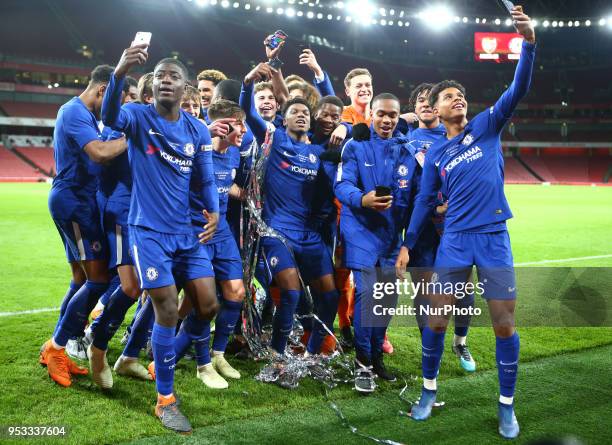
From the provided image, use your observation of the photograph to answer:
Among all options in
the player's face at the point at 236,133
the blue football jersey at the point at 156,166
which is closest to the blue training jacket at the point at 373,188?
the player's face at the point at 236,133

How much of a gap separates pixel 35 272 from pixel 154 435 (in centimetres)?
588

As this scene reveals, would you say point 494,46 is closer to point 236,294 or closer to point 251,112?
point 251,112

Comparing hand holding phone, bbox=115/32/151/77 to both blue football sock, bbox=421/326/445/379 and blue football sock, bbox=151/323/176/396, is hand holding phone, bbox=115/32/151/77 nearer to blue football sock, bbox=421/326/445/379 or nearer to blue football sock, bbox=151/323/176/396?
blue football sock, bbox=151/323/176/396

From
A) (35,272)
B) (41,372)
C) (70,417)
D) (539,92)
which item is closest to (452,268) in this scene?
(70,417)

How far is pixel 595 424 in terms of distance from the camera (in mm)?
3404

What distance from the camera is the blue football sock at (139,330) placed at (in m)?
4.18

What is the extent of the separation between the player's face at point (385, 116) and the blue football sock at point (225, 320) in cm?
176

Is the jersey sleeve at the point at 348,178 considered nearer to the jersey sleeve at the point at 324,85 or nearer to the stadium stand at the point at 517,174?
the jersey sleeve at the point at 324,85

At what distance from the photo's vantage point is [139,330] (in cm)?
427

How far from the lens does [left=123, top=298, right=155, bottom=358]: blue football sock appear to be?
165 inches

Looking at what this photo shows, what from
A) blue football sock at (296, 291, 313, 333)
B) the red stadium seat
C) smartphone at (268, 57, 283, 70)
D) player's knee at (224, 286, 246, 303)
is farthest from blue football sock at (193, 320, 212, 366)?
the red stadium seat

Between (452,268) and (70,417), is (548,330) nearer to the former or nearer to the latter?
(452,268)

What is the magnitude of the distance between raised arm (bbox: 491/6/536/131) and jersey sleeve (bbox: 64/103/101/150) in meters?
2.71

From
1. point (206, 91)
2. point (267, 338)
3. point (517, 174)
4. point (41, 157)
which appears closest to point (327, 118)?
point (206, 91)
